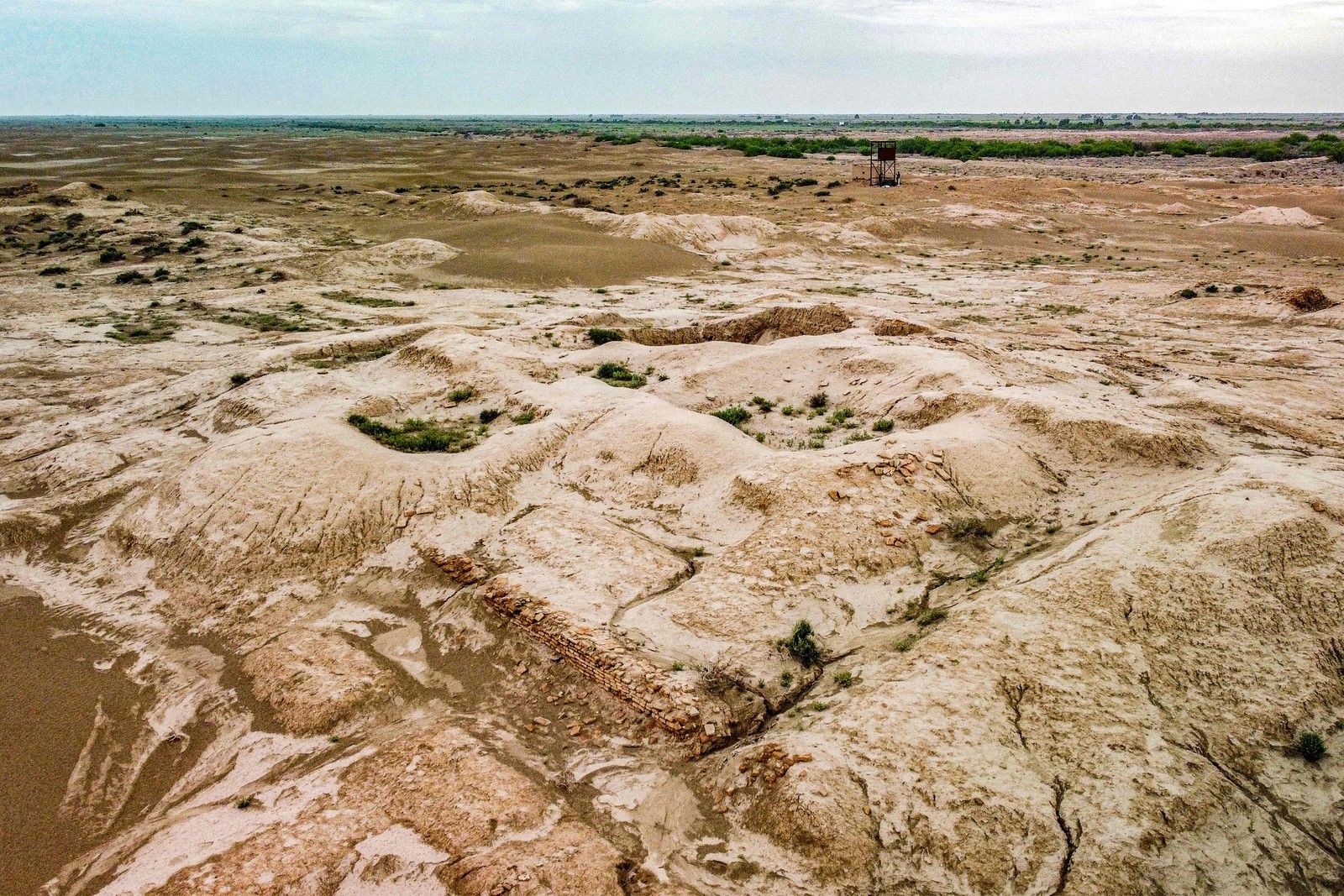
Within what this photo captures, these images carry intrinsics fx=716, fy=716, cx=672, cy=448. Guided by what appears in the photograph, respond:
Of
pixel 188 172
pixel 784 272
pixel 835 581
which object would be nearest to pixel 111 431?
pixel 835 581

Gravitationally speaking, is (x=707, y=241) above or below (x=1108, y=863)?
above

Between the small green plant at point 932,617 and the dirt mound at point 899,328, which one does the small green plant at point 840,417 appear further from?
the small green plant at point 932,617

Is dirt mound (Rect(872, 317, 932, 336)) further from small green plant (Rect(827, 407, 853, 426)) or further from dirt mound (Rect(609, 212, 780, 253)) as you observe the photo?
dirt mound (Rect(609, 212, 780, 253))

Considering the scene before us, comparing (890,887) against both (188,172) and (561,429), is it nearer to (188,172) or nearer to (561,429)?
(561,429)

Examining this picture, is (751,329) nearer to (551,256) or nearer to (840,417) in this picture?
(840,417)

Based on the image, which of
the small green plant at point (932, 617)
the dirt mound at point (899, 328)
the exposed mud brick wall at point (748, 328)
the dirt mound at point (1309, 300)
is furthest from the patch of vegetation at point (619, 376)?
the dirt mound at point (1309, 300)

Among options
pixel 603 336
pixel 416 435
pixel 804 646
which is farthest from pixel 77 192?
pixel 804 646

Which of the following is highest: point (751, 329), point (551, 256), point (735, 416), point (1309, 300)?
point (551, 256)
